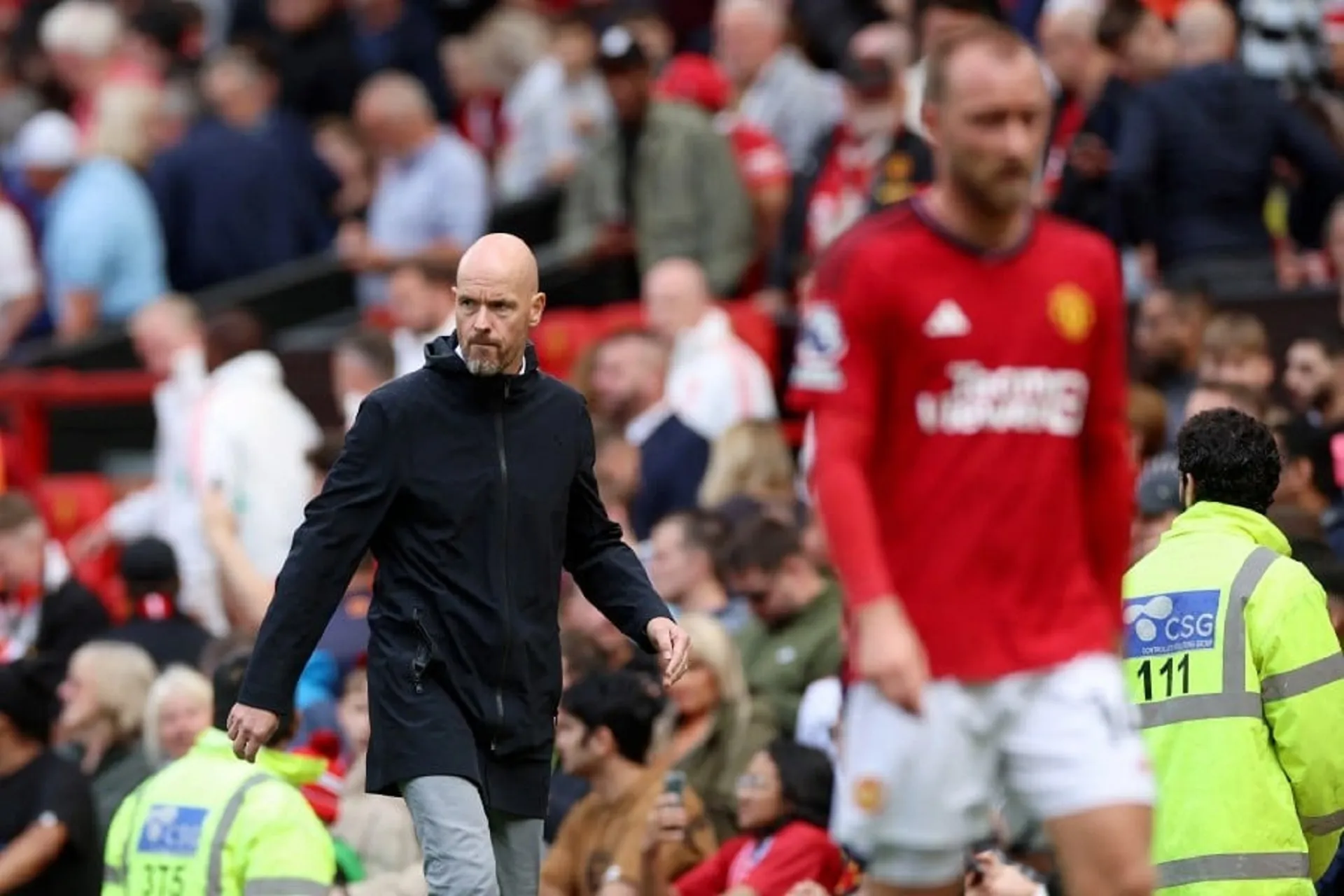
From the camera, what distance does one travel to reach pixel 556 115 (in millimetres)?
19094

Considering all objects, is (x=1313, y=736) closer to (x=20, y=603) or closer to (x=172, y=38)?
(x=20, y=603)

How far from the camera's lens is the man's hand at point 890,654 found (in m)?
6.26

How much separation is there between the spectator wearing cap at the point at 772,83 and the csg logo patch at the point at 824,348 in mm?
11109

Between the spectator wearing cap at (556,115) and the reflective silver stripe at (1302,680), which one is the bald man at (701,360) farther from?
the reflective silver stripe at (1302,680)

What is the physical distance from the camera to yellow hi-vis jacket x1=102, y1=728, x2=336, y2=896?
906cm

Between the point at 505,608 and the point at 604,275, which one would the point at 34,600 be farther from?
the point at 505,608

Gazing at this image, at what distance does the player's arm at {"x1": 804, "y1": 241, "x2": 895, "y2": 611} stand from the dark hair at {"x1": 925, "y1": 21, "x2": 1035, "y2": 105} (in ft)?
1.16

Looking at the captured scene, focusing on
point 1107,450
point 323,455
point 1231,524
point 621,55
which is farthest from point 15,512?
point 1107,450

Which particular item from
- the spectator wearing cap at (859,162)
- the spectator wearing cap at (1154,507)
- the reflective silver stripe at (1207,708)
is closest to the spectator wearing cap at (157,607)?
the spectator wearing cap at (859,162)

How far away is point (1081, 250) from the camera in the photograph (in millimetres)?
6711

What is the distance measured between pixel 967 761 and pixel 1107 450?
742mm

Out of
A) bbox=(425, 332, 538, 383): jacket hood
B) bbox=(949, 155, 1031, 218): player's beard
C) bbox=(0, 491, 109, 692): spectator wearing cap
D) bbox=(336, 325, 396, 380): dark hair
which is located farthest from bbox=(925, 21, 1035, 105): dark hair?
bbox=(336, 325, 396, 380): dark hair

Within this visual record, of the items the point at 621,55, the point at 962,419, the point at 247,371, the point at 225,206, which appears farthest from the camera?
the point at 225,206

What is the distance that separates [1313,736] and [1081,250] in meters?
2.09
